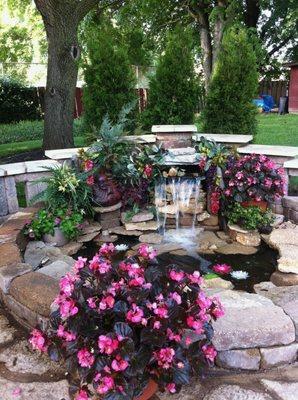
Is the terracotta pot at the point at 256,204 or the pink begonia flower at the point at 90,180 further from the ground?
the pink begonia flower at the point at 90,180

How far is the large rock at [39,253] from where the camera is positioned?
2863mm

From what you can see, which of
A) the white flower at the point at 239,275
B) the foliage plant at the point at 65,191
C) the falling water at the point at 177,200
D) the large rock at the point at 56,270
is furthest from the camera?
the falling water at the point at 177,200

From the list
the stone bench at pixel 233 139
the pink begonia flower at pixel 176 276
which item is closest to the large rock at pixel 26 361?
the pink begonia flower at pixel 176 276

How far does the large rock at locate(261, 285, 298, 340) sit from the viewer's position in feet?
6.20

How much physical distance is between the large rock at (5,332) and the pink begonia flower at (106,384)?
0.82 meters

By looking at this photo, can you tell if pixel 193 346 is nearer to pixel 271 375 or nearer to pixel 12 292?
pixel 271 375

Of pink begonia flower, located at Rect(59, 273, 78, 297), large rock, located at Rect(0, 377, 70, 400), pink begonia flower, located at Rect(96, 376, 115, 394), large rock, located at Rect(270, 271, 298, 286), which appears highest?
pink begonia flower, located at Rect(59, 273, 78, 297)

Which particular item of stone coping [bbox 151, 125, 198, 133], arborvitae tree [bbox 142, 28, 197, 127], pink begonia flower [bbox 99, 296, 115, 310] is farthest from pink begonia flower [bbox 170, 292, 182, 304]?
arborvitae tree [bbox 142, 28, 197, 127]

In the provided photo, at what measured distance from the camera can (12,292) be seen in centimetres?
208

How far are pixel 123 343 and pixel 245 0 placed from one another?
1487 cm

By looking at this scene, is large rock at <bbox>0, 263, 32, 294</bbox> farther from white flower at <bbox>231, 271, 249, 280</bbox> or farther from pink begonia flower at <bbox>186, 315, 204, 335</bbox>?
white flower at <bbox>231, 271, 249, 280</bbox>

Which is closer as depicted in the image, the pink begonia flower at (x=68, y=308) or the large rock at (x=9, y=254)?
the pink begonia flower at (x=68, y=308)

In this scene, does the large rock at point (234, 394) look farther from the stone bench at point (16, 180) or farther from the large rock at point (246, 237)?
the stone bench at point (16, 180)

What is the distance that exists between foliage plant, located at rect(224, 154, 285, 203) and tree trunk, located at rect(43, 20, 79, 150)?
2352 millimetres
